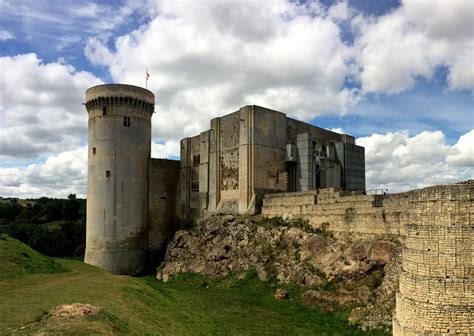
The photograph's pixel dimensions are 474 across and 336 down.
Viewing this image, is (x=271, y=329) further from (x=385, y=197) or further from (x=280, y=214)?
(x=280, y=214)

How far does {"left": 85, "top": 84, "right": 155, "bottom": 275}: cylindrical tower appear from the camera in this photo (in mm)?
31578

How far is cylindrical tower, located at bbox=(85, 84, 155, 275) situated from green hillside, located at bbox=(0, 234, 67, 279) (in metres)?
9.98

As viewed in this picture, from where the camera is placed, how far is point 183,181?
120 feet

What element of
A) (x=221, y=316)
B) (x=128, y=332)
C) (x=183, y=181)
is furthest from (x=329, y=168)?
(x=128, y=332)

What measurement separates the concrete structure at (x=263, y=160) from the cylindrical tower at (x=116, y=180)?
17.6ft

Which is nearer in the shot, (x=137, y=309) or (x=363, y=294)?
(x=137, y=309)

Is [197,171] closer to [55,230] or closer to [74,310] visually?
[74,310]

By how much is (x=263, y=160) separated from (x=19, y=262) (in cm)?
1690

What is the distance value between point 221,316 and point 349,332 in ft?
19.0

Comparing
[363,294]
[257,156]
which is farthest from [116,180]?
[363,294]

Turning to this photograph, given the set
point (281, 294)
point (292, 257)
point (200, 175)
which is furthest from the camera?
point (200, 175)

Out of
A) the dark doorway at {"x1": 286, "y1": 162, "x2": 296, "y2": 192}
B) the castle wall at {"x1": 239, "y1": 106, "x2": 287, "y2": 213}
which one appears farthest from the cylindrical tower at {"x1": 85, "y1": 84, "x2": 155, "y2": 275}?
the dark doorway at {"x1": 286, "y1": 162, "x2": 296, "y2": 192}

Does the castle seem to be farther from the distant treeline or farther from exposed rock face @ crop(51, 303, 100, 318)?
exposed rock face @ crop(51, 303, 100, 318)

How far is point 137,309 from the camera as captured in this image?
1367 cm
